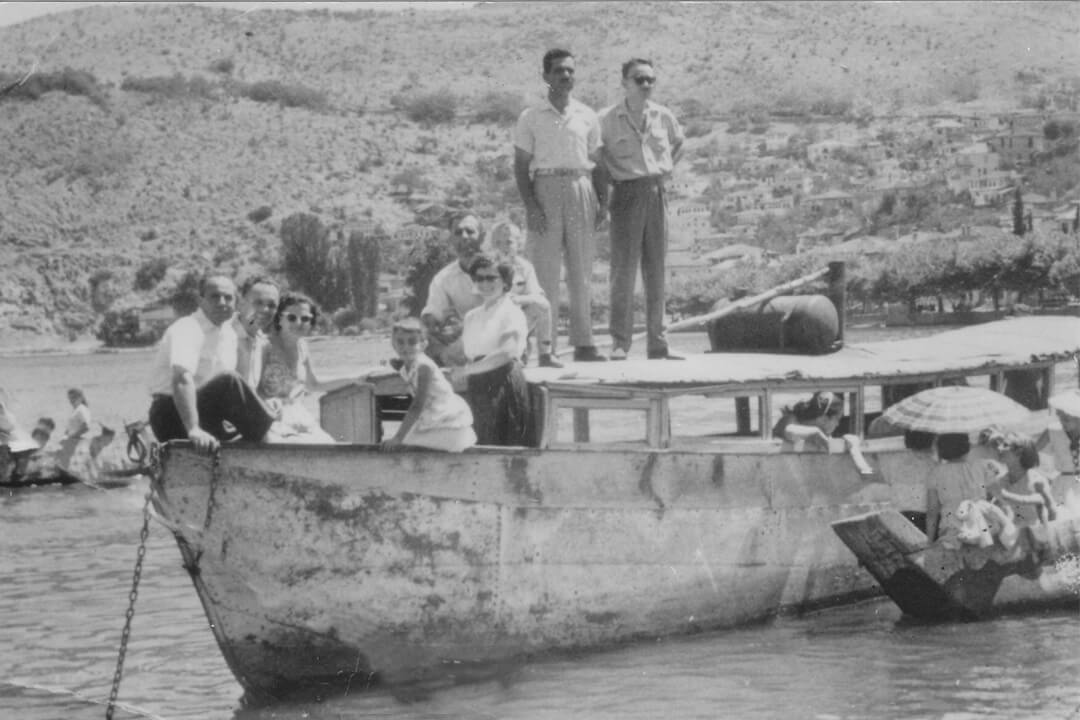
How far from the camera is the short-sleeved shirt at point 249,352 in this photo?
11656 mm

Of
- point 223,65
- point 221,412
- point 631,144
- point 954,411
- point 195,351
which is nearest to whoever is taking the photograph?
point 195,351

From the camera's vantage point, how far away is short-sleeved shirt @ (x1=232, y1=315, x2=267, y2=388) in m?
11.7

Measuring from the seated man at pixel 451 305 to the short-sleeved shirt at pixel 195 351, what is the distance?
199 cm

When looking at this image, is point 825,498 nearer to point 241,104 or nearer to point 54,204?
point 54,204

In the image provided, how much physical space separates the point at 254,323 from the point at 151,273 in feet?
328

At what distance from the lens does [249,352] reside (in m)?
11.7

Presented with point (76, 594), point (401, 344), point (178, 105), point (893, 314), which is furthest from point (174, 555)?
point (178, 105)

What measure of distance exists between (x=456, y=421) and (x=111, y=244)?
109 m

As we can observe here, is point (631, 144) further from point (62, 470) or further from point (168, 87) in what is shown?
point (168, 87)

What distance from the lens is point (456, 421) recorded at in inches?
467

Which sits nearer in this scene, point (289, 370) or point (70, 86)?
point (289, 370)

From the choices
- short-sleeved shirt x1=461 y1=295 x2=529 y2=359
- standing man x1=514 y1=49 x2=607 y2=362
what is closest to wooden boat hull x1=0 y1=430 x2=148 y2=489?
standing man x1=514 y1=49 x2=607 y2=362

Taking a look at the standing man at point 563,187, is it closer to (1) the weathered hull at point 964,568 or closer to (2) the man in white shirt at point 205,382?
(1) the weathered hull at point 964,568

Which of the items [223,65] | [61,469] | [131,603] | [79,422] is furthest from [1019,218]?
[131,603]
